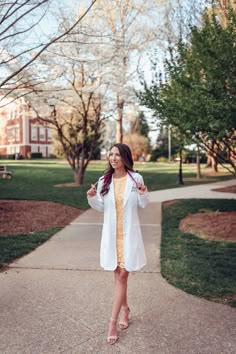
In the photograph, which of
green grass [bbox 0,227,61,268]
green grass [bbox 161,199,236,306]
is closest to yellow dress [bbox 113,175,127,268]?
green grass [bbox 161,199,236,306]

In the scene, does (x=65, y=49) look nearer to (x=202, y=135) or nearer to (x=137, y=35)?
(x=202, y=135)

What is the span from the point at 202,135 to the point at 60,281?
4879 mm

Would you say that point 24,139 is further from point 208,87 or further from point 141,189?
point 141,189

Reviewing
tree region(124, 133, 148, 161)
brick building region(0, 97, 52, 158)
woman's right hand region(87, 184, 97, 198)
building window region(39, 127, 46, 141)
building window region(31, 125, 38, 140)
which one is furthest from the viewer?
building window region(39, 127, 46, 141)

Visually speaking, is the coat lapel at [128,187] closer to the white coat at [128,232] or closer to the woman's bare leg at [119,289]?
the white coat at [128,232]

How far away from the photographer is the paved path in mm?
2830

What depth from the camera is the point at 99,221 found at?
28.2 ft

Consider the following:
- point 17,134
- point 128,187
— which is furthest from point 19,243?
point 17,134

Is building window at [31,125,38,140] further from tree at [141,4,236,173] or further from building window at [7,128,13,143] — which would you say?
tree at [141,4,236,173]

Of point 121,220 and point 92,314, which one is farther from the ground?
point 121,220

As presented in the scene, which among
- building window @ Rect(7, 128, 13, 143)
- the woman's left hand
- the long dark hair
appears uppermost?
building window @ Rect(7, 128, 13, 143)

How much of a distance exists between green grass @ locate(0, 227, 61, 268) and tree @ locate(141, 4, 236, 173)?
11.8ft

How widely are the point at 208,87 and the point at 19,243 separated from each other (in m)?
4.50

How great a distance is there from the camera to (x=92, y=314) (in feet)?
11.1
